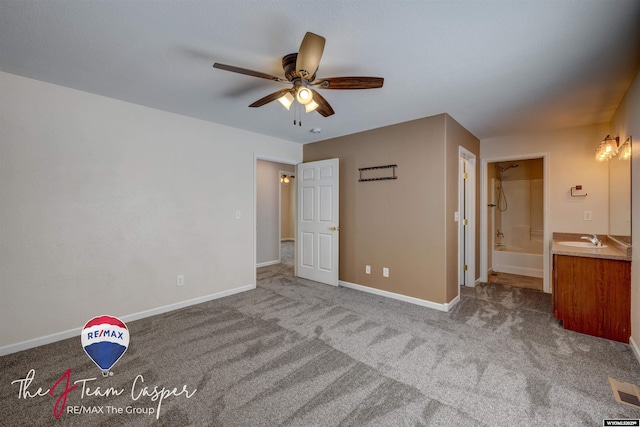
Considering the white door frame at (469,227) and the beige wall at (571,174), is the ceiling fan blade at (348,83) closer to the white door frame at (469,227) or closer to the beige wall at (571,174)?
the white door frame at (469,227)

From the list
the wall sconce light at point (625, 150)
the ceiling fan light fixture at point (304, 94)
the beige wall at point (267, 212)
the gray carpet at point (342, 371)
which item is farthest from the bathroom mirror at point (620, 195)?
the beige wall at point (267, 212)

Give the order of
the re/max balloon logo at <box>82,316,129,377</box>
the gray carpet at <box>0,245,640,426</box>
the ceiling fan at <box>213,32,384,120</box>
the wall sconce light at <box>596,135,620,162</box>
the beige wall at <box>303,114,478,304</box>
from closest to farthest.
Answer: the re/max balloon logo at <box>82,316,129,377</box> → the gray carpet at <box>0,245,640,426</box> → the ceiling fan at <box>213,32,384,120</box> → the wall sconce light at <box>596,135,620,162</box> → the beige wall at <box>303,114,478,304</box>

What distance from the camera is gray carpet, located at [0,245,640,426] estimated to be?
164 cm

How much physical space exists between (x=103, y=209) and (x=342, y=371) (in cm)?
283

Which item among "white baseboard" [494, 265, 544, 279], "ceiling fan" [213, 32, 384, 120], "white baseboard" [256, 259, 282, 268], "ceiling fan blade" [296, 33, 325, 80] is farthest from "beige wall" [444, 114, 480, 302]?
"white baseboard" [256, 259, 282, 268]

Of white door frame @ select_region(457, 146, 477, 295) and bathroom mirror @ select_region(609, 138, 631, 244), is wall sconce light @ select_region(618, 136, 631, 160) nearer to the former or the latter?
bathroom mirror @ select_region(609, 138, 631, 244)

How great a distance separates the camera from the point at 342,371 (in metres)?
2.06

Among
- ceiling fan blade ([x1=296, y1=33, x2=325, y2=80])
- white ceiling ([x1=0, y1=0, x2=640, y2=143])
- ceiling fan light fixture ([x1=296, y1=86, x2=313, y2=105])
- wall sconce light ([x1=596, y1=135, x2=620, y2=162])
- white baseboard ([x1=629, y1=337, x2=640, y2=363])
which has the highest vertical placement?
white ceiling ([x1=0, y1=0, x2=640, y2=143])

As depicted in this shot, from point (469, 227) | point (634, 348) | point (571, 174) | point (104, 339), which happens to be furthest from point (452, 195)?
point (104, 339)

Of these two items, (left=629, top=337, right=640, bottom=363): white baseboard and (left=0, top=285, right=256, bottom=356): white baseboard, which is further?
(left=0, top=285, right=256, bottom=356): white baseboard

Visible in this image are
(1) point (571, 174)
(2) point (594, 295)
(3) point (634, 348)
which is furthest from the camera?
(1) point (571, 174)

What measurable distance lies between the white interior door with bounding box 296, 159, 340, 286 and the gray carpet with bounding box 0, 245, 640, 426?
3.98 feet

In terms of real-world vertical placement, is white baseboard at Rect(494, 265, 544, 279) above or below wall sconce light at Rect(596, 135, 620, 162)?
below

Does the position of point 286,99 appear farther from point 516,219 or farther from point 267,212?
point 516,219
